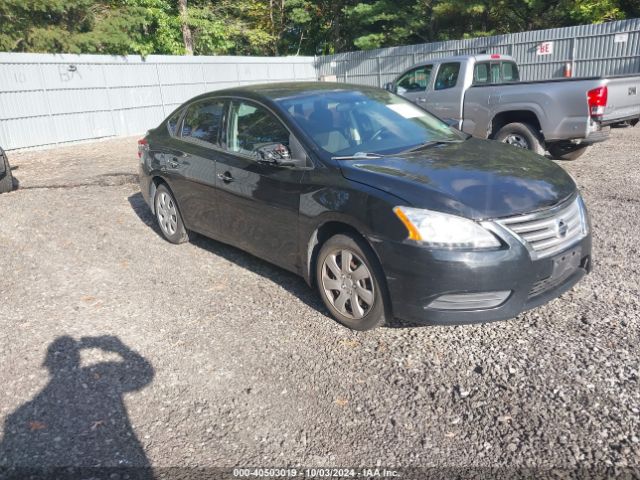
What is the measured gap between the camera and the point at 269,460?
270cm

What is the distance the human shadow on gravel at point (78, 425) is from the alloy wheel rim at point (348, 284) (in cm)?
132

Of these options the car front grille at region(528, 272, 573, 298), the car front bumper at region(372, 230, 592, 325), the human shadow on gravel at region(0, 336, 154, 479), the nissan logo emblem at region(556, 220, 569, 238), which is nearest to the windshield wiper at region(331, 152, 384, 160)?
the car front bumper at region(372, 230, 592, 325)

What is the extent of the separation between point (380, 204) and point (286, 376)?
1210 mm

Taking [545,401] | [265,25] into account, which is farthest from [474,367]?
[265,25]

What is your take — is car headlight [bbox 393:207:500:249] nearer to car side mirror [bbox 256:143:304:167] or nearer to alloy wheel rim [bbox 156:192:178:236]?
car side mirror [bbox 256:143:304:167]

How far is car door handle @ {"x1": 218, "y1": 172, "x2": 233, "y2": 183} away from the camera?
475 centimetres

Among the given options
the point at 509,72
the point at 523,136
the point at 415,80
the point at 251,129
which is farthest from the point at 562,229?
the point at 509,72

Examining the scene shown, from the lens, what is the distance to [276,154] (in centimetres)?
419

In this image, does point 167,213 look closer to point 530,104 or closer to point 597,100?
point 530,104

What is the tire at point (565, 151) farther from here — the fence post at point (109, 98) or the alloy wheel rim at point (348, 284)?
the fence post at point (109, 98)

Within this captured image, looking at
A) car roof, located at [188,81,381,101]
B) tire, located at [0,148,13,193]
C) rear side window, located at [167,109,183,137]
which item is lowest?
tire, located at [0,148,13,193]

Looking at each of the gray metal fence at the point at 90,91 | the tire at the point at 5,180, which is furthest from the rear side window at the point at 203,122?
the gray metal fence at the point at 90,91

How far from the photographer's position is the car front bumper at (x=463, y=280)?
3.21m

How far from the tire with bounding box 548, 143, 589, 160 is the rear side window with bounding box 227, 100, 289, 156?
5471 mm
